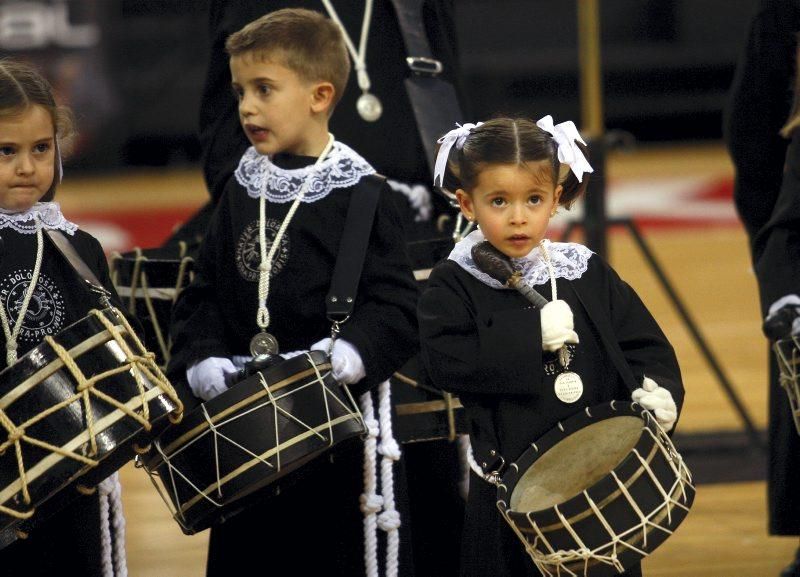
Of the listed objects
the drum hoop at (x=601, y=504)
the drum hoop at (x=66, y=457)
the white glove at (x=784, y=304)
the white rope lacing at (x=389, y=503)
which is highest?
the drum hoop at (x=66, y=457)

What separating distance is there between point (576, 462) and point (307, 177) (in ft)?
3.06

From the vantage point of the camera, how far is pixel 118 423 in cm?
270

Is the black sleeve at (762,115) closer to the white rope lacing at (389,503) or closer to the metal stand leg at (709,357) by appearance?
the white rope lacing at (389,503)

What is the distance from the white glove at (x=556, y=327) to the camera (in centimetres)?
271

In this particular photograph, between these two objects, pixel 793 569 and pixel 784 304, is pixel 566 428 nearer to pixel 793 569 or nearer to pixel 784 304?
pixel 784 304

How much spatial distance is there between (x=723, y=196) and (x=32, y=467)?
9233 millimetres

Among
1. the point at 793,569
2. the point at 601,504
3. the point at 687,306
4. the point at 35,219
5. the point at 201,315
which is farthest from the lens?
the point at 687,306

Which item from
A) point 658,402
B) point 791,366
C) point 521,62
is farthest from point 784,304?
point 521,62

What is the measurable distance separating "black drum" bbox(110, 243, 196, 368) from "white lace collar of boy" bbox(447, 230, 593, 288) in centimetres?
87

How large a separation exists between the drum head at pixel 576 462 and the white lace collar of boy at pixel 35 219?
1090 millimetres

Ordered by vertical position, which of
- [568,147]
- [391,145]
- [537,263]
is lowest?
[537,263]

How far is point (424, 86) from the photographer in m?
3.65

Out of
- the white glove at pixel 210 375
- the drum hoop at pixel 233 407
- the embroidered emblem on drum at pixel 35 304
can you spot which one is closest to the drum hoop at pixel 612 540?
the drum hoop at pixel 233 407

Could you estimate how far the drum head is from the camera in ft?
8.56
